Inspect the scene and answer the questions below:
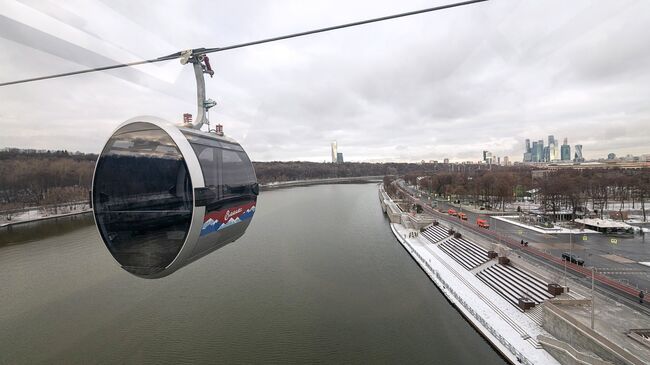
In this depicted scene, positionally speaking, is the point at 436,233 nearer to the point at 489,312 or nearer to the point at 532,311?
the point at 489,312

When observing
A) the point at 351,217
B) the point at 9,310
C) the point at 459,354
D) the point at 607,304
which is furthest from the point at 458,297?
the point at 351,217

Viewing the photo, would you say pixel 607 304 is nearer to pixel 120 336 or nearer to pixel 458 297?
pixel 458 297

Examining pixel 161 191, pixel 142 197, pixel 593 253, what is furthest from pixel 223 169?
pixel 593 253

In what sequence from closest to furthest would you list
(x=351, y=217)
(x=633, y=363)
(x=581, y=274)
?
(x=633, y=363) → (x=581, y=274) → (x=351, y=217)

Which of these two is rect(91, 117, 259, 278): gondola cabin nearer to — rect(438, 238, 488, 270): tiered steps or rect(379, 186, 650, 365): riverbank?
rect(379, 186, 650, 365): riverbank

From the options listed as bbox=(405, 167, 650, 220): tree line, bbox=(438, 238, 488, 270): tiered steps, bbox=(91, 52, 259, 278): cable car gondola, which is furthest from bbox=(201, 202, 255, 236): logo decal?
bbox=(405, 167, 650, 220): tree line
